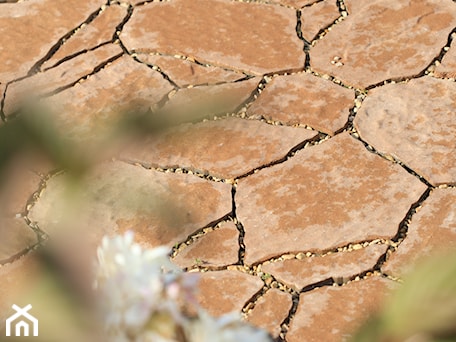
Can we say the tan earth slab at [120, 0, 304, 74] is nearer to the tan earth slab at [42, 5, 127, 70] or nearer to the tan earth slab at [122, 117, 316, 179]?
the tan earth slab at [42, 5, 127, 70]

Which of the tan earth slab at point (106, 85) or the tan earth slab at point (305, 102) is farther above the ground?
the tan earth slab at point (106, 85)

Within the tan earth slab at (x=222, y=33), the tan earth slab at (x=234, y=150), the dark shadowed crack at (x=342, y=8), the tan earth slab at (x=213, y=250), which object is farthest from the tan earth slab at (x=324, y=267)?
the dark shadowed crack at (x=342, y=8)

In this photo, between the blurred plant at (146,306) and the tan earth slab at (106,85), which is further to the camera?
the tan earth slab at (106,85)

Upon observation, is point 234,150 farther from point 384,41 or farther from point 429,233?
point 384,41

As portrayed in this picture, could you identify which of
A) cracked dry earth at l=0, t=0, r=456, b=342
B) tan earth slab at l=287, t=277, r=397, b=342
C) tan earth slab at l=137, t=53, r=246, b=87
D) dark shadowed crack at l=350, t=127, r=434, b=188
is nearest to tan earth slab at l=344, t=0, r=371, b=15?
cracked dry earth at l=0, t=0, r=456, b=342

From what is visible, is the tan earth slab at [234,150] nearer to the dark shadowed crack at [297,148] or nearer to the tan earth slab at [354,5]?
the dark shadowed crack at [297,148]

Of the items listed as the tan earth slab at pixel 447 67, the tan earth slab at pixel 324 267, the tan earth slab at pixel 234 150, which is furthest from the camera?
the tan earth slab at pixel 447 67

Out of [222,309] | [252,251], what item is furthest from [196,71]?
[222,309]

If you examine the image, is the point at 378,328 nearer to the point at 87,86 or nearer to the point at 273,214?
the point at 273,214
